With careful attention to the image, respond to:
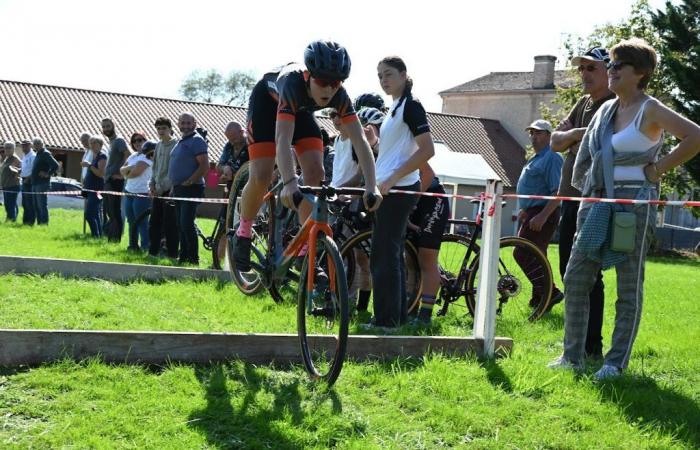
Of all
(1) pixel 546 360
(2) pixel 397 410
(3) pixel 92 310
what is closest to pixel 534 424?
(2) pixel 397 410

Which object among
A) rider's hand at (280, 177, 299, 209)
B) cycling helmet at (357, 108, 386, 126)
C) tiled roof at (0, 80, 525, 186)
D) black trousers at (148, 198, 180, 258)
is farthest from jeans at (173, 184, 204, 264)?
tiled roof at (0, 80, 525, 186)

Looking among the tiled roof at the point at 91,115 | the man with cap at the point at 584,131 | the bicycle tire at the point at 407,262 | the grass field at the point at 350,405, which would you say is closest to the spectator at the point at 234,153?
the bicycle tire at the point at 407,262

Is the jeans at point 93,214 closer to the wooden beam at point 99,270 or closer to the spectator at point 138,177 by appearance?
the spectator at point 138,177

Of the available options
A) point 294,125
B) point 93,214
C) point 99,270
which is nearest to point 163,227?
point 99,270

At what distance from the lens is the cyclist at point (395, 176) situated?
21.5 ft

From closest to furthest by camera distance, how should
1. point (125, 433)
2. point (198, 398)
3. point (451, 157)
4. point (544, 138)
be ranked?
point (125, 433)
point (198, 398)
point (544, 138)
point (451, 157)

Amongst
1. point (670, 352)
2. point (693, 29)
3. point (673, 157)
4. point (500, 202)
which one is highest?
point (693, 29)

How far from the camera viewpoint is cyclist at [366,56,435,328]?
656cm

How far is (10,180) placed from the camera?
1997 centimetres

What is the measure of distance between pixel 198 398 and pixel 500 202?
2480 millimetres

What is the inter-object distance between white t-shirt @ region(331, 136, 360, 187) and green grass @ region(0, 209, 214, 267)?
379 cm

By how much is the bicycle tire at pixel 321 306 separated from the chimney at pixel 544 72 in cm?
6107

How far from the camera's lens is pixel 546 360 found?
588 centimetres

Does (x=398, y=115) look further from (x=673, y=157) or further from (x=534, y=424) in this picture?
(x=534, y=424)
